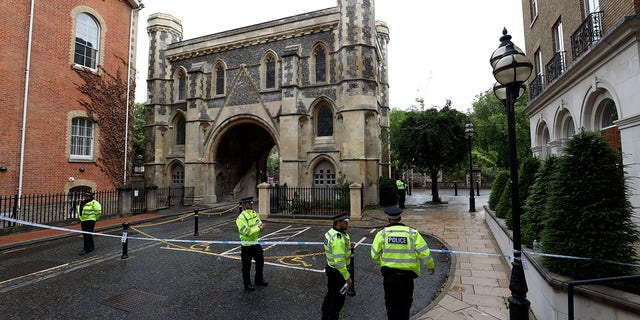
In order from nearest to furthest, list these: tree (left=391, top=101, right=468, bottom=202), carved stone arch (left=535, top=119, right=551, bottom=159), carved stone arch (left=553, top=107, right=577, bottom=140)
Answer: carved stone arch (left=553, top=107, right=577, bottom=140) < carved stone arch (left=535, top=119, right=551, bottom=159) < tree (left=391, top=101, right=468, bottom=202)

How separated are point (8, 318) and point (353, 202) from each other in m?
11.1

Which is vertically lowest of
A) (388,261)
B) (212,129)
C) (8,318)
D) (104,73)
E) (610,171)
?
(8,318)

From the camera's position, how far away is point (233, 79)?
22547 millimetres

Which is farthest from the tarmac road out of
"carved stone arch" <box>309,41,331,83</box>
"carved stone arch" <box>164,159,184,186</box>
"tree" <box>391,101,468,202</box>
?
"carved stone arch" <box>164,159,184,186</box>

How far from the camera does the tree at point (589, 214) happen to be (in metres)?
3.61

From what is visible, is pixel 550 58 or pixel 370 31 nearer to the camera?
pixel 550 58

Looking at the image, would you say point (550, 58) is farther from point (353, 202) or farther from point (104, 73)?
point (104, 73)

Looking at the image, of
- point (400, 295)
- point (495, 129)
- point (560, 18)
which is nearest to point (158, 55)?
point (560, 18)

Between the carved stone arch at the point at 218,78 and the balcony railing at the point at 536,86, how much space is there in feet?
64.2

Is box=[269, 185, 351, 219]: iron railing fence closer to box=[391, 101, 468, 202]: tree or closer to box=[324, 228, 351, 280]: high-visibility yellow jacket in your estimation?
box=[391, 101, 468, 202]: tree

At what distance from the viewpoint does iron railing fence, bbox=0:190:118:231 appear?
11359 millimetres

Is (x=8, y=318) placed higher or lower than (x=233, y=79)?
lower

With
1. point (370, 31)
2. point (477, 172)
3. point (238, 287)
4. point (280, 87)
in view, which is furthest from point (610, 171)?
point (477, 172)

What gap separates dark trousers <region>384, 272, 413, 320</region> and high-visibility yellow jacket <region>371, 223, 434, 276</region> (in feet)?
0.46
